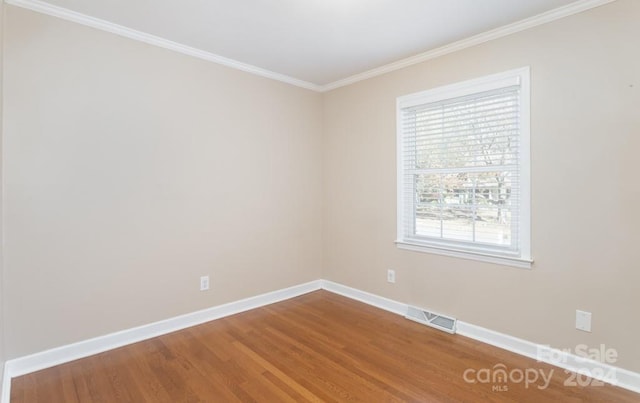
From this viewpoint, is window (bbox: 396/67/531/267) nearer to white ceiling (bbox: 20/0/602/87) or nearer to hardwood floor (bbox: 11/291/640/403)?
white ceiling (bbox: 20/0/602/87)

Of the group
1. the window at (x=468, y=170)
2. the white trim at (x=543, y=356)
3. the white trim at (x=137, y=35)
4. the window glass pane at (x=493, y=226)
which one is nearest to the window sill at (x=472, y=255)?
the window at (x=468, y=170)

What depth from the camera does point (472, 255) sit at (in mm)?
2711

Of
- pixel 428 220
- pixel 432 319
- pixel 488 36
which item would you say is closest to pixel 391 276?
pixel 432 319

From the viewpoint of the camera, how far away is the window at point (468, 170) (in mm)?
2477

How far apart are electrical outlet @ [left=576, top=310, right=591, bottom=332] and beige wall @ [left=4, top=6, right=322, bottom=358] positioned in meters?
2.63

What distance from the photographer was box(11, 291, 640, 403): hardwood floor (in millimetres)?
1947

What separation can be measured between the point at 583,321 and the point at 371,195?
2.00 m

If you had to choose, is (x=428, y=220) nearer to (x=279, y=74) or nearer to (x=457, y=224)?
(x=457, y=224)

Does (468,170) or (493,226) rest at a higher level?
(468,170)

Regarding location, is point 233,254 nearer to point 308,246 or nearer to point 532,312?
point 308,246

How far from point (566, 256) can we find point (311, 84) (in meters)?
3.02

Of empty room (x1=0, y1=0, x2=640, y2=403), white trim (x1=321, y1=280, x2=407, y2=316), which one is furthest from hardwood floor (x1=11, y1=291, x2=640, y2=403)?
white trim (x1=321, y1=280, x2=407, y2=316)

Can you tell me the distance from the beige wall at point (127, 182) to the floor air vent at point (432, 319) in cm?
145

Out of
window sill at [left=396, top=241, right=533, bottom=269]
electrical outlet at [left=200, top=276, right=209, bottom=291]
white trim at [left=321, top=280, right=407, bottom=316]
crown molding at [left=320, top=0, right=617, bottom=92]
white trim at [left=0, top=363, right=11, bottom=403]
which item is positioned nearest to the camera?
white trim at [left=0, top=363, right=11, bottom=403]
